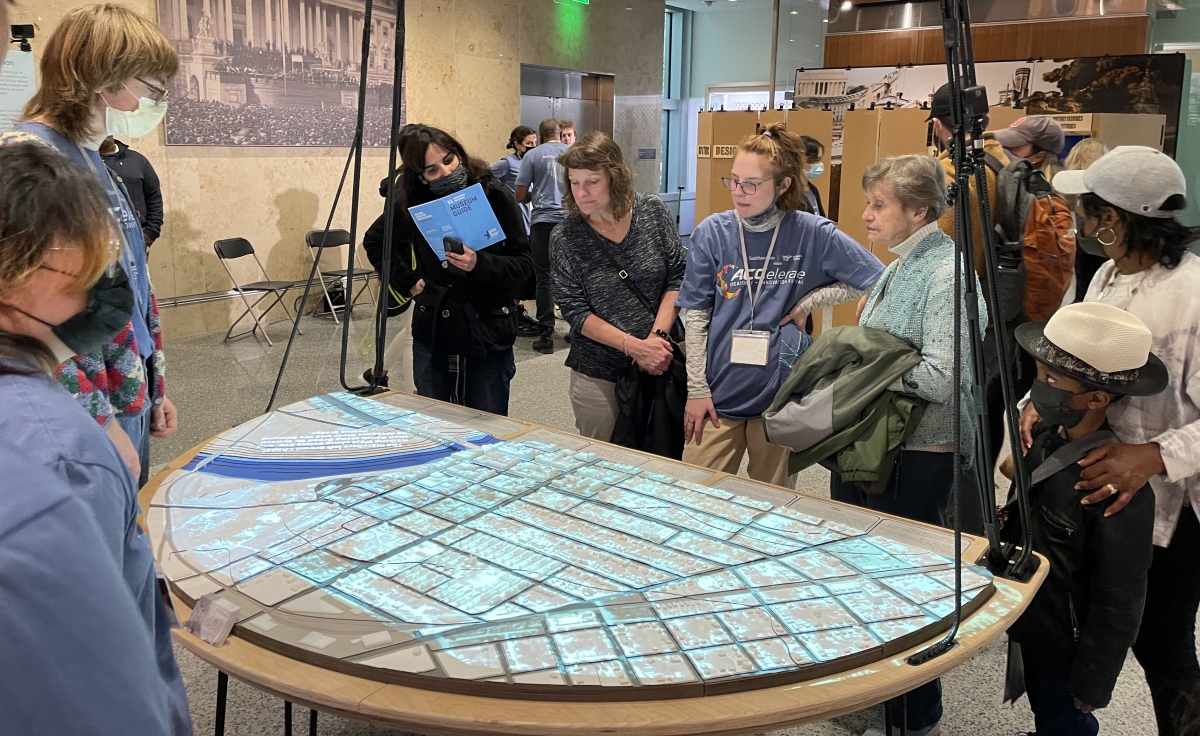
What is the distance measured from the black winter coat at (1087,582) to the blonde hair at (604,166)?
1.36 m

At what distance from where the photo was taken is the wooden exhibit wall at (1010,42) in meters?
9.06

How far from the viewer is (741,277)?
244 centimetres

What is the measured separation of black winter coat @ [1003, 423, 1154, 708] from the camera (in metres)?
1.69

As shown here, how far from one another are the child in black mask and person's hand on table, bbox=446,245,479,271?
Answer: 62.3 inches

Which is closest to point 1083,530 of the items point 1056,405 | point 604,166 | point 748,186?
point 1056,405

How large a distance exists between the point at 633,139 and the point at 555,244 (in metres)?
8.76

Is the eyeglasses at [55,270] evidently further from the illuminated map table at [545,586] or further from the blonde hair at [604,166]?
the blonde hair at [604,166]

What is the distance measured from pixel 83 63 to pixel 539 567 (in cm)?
145

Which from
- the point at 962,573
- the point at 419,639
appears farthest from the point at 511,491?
the point at 962,573

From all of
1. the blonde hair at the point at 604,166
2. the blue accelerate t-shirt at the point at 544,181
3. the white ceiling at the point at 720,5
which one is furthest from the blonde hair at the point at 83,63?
the white ceiling at the point at 720,5

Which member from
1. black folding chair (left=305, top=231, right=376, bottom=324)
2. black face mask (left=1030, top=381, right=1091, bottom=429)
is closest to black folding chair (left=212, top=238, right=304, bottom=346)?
black folding chair (left=305, top=231, right=376, bottom=324)

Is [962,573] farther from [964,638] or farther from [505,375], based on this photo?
[505,375]

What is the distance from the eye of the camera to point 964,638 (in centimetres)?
124

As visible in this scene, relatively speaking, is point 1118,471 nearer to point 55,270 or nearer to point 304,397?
point 55,270
